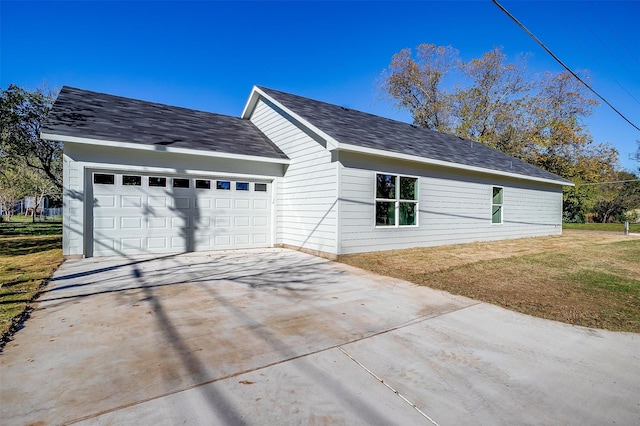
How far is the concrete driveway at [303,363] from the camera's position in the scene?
2061 millimetres

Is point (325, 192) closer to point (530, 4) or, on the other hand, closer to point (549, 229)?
point (530, 4)

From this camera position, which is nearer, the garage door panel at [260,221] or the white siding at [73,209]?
the white siding at [73,209]

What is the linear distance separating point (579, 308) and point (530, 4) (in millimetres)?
6503

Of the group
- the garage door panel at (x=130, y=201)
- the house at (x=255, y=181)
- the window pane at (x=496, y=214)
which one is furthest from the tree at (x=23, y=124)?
the window pane at (x=496, y=214)

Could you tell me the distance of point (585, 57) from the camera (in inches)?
405

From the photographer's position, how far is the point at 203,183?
869cm

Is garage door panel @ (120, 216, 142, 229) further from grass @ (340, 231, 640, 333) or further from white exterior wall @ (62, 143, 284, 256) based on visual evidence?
grass @ (340, 231, 640, 333)

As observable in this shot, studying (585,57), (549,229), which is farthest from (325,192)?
(549,229)

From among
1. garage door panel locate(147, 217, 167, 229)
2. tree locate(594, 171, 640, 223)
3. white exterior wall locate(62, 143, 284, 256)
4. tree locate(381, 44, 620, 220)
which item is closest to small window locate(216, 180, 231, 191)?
white exterior wall locate(62, 143, 284, 256)

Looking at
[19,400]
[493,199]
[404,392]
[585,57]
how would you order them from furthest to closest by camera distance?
[493,199], [585,57], [404,392], [19,400]

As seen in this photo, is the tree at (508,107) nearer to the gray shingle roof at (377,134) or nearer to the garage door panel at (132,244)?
the gray shingle roof at (377,134)

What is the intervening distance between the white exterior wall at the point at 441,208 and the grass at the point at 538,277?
0.50 m

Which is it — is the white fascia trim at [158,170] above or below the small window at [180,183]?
above

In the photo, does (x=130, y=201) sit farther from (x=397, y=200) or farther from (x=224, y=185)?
(x=397, y=200)
